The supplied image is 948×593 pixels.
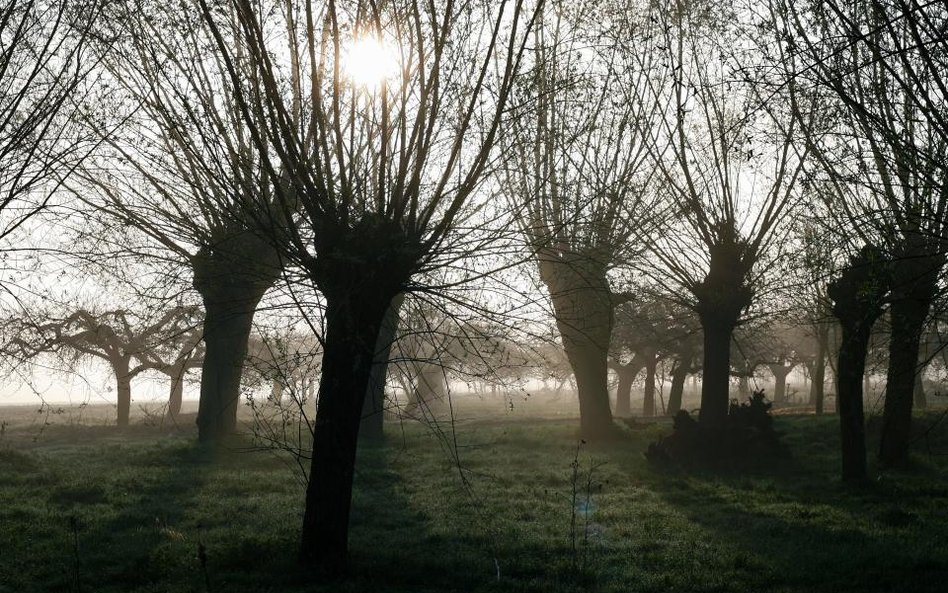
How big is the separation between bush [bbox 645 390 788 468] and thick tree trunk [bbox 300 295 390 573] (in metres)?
11.8

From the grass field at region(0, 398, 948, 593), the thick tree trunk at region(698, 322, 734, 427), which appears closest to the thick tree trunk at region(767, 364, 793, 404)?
the thick tree trunk at region(698, 322, 734, 427)

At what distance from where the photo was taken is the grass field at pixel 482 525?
9.15m

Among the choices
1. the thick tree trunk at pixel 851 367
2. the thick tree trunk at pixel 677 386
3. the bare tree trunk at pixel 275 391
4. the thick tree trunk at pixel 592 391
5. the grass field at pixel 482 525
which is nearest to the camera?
the bare tree trunk at pixel 275 391

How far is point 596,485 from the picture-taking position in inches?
634

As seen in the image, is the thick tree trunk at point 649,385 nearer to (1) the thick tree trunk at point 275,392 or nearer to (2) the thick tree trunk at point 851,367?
(2) the thick tree trunk at point 851,367

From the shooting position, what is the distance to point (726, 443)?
19.7 metres

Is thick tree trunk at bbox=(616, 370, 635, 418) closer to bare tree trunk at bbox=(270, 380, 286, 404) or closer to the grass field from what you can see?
the grass field

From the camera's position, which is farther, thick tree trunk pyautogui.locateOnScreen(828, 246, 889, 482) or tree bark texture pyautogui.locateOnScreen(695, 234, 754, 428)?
tree bark texture pyautogui.locateOnScreen(695, 234, 754, 428)

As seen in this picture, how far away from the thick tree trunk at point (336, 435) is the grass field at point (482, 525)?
409 mm

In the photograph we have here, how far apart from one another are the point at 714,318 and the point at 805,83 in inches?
306

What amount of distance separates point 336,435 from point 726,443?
42.2 feet

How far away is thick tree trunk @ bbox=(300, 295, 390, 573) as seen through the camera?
9383 millimetres

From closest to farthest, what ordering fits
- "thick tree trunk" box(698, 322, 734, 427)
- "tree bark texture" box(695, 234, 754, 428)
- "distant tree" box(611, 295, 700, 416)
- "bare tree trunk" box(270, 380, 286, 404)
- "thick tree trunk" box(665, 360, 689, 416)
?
"bare tree trunk" box(270, 380, 286, 404) < "tree bark texture" box(695, 234, 754, 428) < "thick tree trunk" box(698, 322, 734, 427) < "distant tree" box(611, 295, 700, 416) < "thick tree trunk" box(665, 360, 689, 416)

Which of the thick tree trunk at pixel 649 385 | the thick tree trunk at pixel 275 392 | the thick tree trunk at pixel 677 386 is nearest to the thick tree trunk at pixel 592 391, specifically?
the thick tree trunk at pixel 275 392
